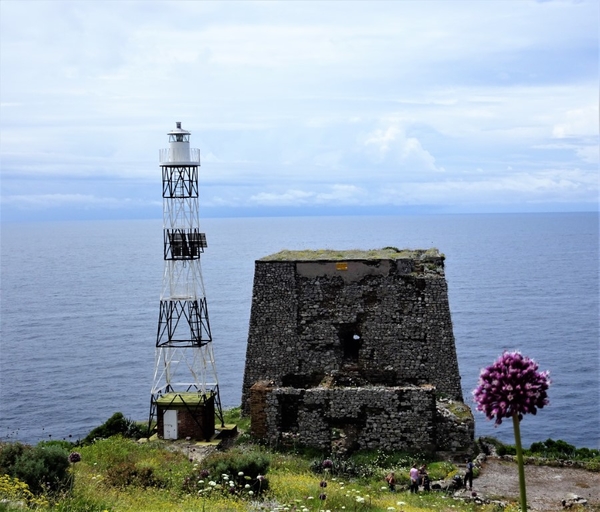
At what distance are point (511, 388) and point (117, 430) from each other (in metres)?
23.8

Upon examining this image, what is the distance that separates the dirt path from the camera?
22.5 metres

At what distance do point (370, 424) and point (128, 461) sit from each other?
30.8ft

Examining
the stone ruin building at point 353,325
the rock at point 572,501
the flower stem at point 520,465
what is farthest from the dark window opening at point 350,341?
the flower stem at point 520,465

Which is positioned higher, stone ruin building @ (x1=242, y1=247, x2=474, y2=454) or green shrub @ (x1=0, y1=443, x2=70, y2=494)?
stone ruin building @ (x1=242, y1=247, x2=474, y2=454)

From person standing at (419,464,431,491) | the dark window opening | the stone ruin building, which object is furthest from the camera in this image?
the dark window opening

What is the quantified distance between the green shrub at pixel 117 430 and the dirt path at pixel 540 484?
12788 millimetres

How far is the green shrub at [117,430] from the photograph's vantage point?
101ft

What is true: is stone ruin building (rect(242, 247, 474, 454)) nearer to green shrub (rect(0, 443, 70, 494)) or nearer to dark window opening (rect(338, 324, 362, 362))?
dark window opening (rect(338, 324, 362, 362))

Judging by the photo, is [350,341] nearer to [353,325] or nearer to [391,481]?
[353,325]

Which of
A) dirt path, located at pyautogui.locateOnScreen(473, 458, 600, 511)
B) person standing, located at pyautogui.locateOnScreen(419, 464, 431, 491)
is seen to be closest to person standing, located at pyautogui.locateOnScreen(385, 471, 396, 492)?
person standing, located at pyautogui.locateOnScreen(419, 464, 431, 491)

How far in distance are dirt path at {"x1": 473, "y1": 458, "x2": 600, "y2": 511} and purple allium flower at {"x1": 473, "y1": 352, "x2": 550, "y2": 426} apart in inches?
472

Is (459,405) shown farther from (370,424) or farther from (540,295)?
(540,295)

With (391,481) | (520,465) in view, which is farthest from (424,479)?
(520,465)

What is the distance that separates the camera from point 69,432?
136ft
